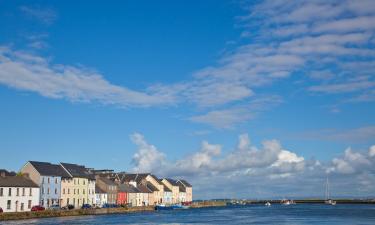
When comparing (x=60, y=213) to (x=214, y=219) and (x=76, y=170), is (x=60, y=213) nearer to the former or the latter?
(x=214, y=219)

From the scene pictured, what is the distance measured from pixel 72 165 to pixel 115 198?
77.4 feet

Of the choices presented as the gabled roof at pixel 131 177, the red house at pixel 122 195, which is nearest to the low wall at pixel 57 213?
the red house at pixel 122 195

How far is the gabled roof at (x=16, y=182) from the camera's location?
9700 cm

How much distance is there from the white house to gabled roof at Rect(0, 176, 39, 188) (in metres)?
34.2

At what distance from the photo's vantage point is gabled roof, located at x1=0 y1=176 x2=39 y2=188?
97.0 m

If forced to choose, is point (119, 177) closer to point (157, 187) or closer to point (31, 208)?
point (157, 187)

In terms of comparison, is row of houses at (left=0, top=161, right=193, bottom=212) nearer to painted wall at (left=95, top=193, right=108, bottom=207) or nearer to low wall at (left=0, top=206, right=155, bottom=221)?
painted wall at (left=95, top=193, right=108, bottom=207)

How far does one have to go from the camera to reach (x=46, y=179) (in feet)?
374

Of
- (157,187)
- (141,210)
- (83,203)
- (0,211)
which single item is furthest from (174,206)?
(0,211)

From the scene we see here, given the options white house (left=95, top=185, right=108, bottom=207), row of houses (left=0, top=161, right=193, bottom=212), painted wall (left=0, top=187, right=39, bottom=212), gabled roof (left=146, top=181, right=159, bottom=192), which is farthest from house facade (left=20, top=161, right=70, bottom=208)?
gabled roof (left=146, top=181, right=159, bottom=192)

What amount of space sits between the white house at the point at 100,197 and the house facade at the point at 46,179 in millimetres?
20765

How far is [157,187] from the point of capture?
18925 cm

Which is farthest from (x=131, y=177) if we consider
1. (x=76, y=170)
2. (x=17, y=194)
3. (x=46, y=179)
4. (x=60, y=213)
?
(x=17, y=194)

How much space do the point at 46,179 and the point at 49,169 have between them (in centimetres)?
427
